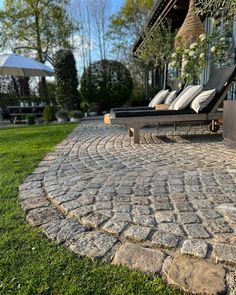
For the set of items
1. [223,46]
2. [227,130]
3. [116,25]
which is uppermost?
[116,25]

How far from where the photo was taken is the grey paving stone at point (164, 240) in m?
1.56

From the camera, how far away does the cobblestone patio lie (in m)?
1.43

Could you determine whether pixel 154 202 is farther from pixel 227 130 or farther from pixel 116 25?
pixel 116 25

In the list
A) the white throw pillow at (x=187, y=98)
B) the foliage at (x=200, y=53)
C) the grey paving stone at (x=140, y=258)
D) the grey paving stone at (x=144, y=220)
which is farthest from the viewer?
the foliage at (x=200, y=53)

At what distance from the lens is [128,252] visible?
4.99 ft

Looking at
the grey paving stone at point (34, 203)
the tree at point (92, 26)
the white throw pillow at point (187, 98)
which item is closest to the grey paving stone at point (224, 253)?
the grey paving stone at point (34, 203)

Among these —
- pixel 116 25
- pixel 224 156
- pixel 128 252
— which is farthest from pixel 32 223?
pixel 116 25

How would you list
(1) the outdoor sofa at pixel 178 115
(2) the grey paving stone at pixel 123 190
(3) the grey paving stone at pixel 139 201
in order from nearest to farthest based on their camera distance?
(3) the grey paving stone at pixel 139 201
(2) the grey paving stone at pixel 123 190
(1) the outdoor sofa at pixel 178 115

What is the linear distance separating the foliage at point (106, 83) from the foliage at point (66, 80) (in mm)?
704

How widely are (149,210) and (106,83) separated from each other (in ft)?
31.9

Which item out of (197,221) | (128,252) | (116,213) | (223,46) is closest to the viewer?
(128,252)

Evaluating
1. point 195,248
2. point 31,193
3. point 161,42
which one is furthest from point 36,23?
point 195,248

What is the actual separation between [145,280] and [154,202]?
84 cm

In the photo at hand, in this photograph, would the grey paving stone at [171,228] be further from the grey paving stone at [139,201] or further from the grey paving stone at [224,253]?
the grey paving stone at [139,201]
